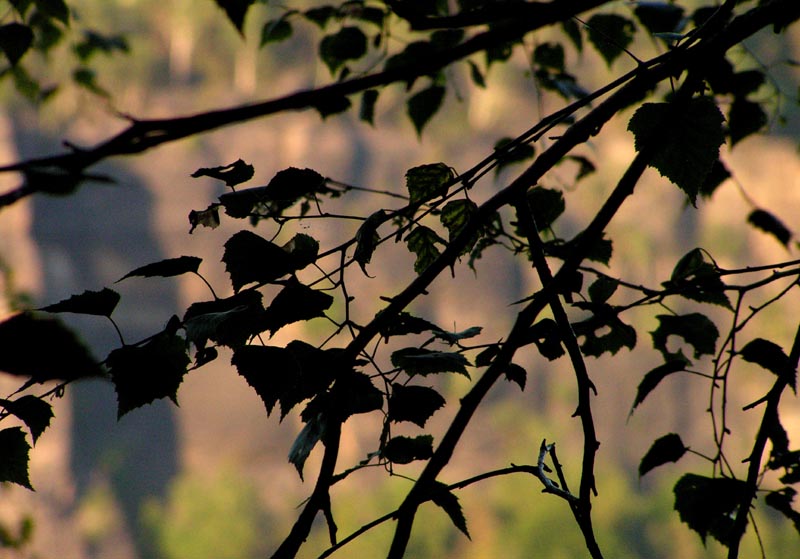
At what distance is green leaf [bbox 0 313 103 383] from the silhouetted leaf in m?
0.69

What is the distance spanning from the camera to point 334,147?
11.6 meters

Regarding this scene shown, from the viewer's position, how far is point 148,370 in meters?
0.35

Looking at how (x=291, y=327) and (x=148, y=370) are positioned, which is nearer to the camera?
(x=148, y=370)

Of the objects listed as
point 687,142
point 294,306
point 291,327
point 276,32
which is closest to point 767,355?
point 687,142

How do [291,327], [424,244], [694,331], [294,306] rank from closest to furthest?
[294,306]
[424,244]
[694,331]
[291,327]

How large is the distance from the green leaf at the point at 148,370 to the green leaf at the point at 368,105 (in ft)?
1.20

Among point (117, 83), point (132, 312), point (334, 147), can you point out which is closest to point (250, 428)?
point (132, 312)

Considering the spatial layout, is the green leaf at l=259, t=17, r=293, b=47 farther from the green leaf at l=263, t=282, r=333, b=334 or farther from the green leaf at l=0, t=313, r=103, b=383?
the green leaf at l=0, t=313, r=103, b=383

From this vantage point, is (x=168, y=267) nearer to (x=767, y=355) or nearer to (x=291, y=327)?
(x=767, y=355)

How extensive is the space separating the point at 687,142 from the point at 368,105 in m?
0.39

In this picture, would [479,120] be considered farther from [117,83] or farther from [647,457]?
[647,457]

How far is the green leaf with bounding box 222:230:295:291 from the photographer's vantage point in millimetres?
357

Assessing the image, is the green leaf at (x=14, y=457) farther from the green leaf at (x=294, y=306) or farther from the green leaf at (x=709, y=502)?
the green leaf at (x=709, y=502)

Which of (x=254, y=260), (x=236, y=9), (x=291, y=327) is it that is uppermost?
(x=291, y=327)
